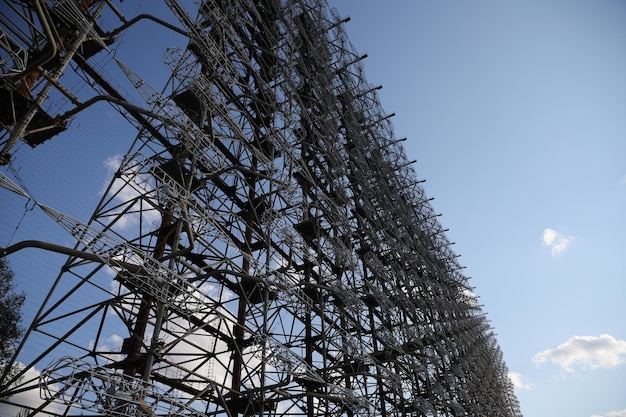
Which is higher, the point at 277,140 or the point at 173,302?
the point at 277,140

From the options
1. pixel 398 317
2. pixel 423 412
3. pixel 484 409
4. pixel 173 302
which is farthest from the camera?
pixel 484 409

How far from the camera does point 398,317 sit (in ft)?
78.5

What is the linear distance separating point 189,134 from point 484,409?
3078 cm

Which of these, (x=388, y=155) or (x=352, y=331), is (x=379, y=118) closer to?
(x=388, y=155)

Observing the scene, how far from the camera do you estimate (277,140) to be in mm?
16828

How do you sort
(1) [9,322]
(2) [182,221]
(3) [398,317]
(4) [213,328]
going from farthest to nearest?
(3) [398,317] < (1) [9,322] < (4) [213,328] < (2) [182,221]

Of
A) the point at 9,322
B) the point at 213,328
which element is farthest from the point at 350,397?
the point at 9,322

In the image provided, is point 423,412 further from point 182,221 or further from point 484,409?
point 182,221

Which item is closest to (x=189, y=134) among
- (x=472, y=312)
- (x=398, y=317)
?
(x=398, y=317)

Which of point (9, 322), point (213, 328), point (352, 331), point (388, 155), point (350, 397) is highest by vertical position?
point (388, 155)

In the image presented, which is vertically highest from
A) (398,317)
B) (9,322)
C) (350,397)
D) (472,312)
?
(472,312)

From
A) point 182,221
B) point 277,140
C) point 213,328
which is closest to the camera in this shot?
point 182,221

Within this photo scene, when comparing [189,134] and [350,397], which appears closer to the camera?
[189,134]

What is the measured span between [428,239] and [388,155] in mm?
8488
